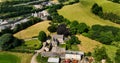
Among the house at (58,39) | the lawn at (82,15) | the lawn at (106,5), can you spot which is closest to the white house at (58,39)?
the house at (58,39)

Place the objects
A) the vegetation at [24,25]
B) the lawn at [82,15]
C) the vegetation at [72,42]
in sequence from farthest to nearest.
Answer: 1. the lawn at [82,15]
2. the vegetation at [24,25]
3. the vegetation at [72,42]

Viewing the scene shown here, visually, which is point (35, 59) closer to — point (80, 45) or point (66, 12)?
point (80, 45)

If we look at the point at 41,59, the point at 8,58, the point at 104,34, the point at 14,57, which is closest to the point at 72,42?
the point at 104,34

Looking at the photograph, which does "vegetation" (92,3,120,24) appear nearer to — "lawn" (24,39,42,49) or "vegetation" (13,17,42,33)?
"vegetation" (13,17,42,33)

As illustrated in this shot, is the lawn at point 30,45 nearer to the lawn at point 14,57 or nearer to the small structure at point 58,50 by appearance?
the lawn at point 14,57

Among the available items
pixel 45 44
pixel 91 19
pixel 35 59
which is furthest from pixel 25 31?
pixel 91 19

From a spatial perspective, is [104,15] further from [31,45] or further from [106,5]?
[31,45]
